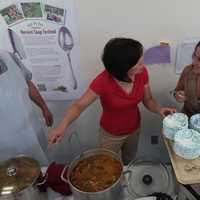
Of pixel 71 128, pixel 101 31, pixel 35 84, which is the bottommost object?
pixel 71 128

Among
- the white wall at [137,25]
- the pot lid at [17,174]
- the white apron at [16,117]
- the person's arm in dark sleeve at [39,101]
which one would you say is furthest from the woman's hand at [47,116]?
the pot lid at [17,174]

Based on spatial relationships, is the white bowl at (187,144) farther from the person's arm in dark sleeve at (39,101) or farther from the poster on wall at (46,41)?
the person's arm in dark sleeve at (39,101)

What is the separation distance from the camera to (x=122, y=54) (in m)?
0.97

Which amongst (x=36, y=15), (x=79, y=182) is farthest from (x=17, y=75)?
(x=79, y=182)

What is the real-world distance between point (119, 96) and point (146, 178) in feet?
0.96

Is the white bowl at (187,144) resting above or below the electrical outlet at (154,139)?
above

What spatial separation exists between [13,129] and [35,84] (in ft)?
0.76

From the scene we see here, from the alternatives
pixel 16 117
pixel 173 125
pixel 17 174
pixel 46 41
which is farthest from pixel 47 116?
pixel 173 125

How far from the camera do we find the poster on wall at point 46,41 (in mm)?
1096

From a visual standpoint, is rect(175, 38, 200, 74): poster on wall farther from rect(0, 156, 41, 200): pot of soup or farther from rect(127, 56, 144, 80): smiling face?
rect(0, 156, 41, 200): pot of soup

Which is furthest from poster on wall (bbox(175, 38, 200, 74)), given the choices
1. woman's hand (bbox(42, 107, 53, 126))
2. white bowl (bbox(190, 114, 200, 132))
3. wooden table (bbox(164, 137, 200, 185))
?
woman's hand (bbox(42, 107, 53, 126))

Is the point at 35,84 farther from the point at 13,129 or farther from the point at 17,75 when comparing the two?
the point at 13,129

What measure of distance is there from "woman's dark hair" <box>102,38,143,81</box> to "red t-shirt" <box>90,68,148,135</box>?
70 mm

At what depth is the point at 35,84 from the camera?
1.29 metres
